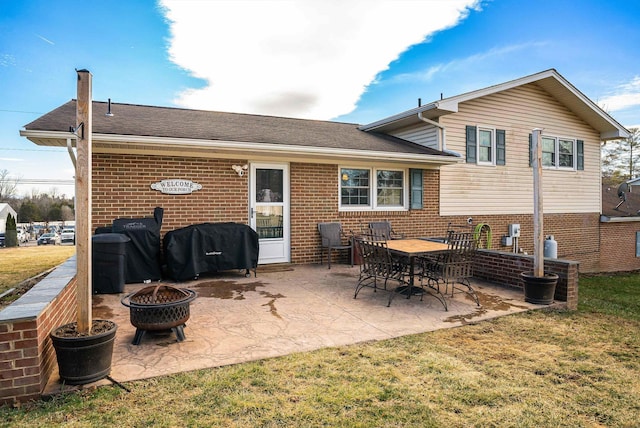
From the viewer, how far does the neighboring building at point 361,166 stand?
684cm

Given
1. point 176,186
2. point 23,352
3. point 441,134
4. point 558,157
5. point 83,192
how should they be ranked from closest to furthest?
point 23,352, point 83,192, point 176,186, point 441,134, point 558,157

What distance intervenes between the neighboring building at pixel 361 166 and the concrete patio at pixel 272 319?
5.67ft

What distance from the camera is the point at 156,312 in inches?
139

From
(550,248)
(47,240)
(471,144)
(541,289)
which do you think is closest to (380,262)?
(541,289)

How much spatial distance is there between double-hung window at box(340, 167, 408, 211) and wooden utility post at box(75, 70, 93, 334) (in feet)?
20.7

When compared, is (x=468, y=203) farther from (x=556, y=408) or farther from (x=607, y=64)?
(x=607, y=64)

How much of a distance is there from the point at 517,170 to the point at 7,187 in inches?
1797

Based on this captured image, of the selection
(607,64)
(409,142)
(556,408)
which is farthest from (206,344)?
(607,64)

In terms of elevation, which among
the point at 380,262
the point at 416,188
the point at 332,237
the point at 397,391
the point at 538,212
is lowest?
the point at 397,391

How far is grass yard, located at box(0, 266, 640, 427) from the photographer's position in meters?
2.45

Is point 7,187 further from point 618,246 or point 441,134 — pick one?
point 618,246

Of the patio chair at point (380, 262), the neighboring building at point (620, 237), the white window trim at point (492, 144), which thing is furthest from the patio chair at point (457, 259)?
the neighboring building at point (620, 237)

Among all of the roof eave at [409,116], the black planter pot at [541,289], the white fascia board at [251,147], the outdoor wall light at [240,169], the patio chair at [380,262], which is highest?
the roof eave at [409,116]

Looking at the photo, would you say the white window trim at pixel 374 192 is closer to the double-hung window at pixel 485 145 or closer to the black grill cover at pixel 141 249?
the double-hung window at pixel 485 145
